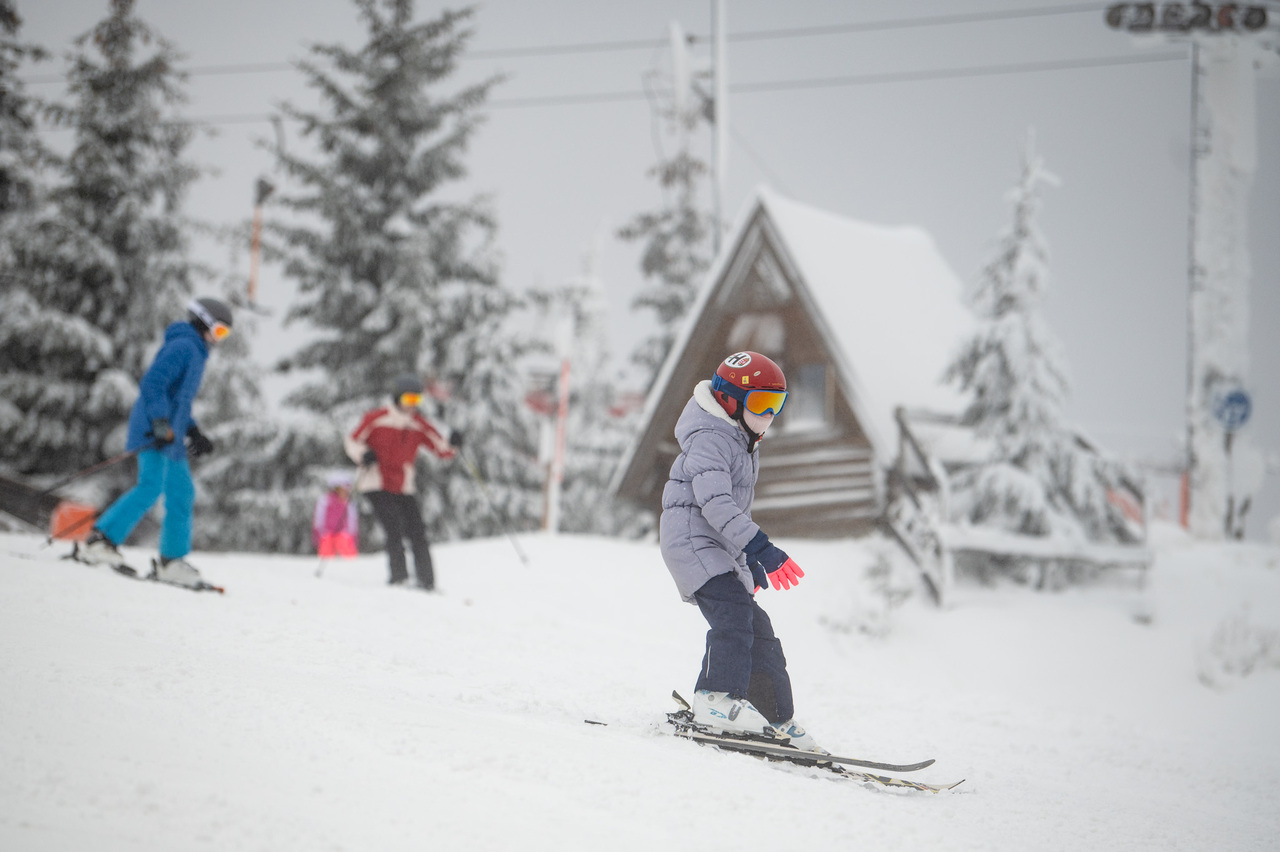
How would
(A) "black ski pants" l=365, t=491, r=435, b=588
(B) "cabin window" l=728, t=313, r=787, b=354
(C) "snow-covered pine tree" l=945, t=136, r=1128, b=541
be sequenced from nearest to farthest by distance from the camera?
(A) "black ski pants" l=365, t=491, r=435, b=588, (C) "snow-covered pine tree" l=945, t=136, r=1128, b=541, (B) "cabin window" l=728, t=313, r=787, b=354

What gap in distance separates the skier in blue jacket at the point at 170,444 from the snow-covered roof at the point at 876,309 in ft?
25.8

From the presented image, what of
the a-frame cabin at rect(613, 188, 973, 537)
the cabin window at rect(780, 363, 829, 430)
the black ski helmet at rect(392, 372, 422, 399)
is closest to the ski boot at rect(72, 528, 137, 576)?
the black ski helmet at rect(392, 372, 422, 399)

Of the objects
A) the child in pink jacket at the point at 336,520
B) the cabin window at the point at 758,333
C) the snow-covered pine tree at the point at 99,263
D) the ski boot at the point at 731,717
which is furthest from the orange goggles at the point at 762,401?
the snow-covered pine tree at the point at 99,263

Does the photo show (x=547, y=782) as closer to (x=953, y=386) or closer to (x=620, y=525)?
(x=953, y=386)

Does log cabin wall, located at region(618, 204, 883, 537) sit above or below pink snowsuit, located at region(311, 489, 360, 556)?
above

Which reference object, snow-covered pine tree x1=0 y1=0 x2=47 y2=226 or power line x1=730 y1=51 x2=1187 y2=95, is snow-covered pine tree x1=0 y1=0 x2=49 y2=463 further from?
power line x1=730 y1=51 x2=1187 y2=95

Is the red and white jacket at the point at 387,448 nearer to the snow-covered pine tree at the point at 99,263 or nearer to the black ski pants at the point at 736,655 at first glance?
the black ski pants at the point at 736,655

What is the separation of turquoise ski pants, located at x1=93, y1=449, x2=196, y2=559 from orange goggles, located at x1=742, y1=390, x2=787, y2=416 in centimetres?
380

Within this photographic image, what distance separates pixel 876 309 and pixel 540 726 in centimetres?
1135

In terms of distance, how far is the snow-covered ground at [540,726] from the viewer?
2541mm

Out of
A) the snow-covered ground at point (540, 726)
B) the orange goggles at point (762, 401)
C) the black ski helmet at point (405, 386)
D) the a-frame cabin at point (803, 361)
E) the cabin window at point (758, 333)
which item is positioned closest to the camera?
the snow-covered ground at point (540, 726)

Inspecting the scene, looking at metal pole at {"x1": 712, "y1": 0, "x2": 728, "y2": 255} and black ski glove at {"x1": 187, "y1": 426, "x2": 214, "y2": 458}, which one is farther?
metal pole at {"x1": 712, "y1": 0, "x2": 728, "y2": 255}

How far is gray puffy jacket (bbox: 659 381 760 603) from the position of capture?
3645 millimetres

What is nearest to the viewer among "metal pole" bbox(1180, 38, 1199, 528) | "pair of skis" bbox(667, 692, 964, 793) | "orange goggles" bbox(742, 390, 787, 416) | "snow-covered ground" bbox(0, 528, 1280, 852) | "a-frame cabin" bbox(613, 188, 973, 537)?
"snow-covered ground" bbox(0, 528, 1280, 852)
